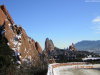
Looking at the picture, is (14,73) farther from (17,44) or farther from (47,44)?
(47,44)

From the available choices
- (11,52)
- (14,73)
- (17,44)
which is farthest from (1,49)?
(14,73)

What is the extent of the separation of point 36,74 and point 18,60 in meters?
7.51

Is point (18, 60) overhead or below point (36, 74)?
overhead

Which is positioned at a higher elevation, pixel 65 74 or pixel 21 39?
pixel 21 39

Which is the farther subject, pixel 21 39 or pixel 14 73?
pixel 21 39

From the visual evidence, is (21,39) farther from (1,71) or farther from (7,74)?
(7,74)

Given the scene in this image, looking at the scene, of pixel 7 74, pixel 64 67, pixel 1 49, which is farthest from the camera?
pixel 64 67

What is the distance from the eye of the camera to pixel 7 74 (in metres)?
17.9

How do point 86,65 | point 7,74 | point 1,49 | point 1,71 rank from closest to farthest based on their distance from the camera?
1. point 7,74
2. point 1,71
3. point 1,49
4. point 86,65

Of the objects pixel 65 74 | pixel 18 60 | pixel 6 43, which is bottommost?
pixel 65 74

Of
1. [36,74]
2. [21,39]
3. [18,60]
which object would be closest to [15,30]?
[21,39]

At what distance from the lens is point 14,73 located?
1842cm

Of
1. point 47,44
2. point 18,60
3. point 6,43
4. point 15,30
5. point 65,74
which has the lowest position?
point 65,74

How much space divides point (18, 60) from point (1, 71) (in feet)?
29.1
